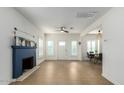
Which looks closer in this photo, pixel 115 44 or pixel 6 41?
pixel 6 41

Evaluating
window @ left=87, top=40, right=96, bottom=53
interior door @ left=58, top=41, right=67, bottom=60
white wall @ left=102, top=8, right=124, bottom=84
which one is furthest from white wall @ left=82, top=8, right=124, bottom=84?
interior door @ left=58, top=41, right=67, bottom=60

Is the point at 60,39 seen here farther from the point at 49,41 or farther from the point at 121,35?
the point at 121,35

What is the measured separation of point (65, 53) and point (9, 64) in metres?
7.90

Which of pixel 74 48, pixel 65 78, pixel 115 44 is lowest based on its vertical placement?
pixel 65 78

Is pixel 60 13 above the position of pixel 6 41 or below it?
above

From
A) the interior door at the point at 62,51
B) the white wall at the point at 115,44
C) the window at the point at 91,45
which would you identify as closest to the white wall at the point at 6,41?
the white wall at the point at 115,44

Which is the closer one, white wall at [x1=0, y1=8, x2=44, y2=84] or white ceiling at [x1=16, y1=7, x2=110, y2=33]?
white wall at [x1=0, y1=8, x2=44, y2=84]

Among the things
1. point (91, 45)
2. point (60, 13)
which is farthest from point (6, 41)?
point (91, 45)

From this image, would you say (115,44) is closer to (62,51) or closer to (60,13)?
(60,13)

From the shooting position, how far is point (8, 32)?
3.74 meters

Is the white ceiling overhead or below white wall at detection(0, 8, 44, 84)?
overhead

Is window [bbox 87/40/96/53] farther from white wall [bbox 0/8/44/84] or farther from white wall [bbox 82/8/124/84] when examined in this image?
white wall [bbox 0/8/44/84]
